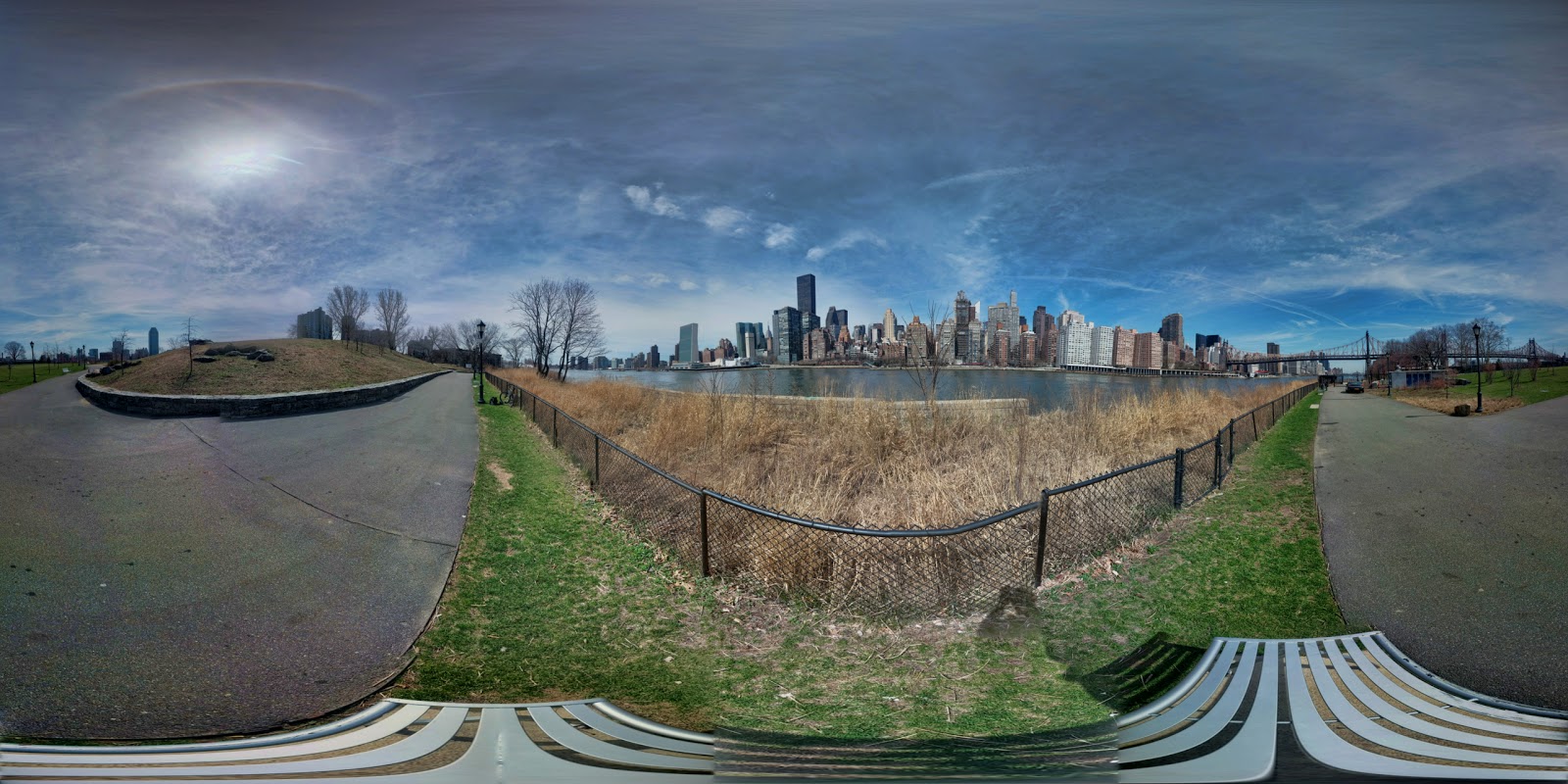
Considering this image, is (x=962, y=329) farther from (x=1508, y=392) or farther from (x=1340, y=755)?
(x=1508, y=392)

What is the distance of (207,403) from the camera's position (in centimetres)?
1032

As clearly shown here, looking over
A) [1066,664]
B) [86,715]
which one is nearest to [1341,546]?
[1066,664]

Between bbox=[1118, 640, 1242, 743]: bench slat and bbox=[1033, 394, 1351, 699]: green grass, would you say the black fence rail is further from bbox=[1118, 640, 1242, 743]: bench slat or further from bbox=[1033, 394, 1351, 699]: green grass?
bbox=[1118, 640, 1242, 743]: bench slat

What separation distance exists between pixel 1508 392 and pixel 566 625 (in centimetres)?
2881

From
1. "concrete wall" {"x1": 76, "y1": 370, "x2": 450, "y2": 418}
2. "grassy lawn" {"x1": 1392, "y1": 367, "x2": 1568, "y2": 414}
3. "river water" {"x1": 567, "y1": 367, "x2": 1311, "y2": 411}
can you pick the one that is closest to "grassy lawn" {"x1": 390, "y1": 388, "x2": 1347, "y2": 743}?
"river water" {"x1": 567, "y1": 367, "x2": 1311, "y2": 411}

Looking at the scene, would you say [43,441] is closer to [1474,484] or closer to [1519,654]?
[1519,654]

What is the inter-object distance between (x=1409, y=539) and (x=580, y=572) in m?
6.90

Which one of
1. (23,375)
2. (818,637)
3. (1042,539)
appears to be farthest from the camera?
(23,375)

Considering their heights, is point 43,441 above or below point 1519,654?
above

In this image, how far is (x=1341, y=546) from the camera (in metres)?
4.42

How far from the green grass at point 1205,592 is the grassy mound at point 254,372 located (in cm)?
1532

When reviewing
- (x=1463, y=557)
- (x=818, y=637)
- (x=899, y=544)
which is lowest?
(x=818, y=637)

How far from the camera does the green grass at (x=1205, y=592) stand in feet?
10.1

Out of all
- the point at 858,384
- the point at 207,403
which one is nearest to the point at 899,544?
the point at 858,384
